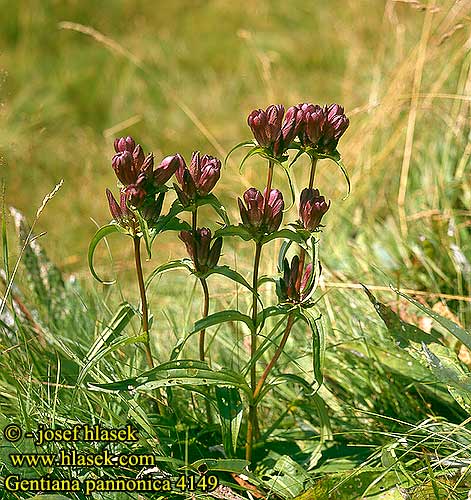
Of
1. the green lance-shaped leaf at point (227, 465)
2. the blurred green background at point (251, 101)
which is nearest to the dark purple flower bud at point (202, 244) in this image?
the green lance-shaped leaf at point (227, 465)

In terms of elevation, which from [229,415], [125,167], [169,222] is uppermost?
[125,167]

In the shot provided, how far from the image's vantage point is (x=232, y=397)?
4.76 ft

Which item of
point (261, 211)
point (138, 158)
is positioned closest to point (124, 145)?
point (138, 158)

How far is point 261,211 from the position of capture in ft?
4.36

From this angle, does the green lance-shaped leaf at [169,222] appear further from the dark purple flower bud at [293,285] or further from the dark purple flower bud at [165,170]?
the dark purple flower bud at [293,285]

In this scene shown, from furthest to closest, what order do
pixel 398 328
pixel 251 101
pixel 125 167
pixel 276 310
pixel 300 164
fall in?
pixel 251 101, pixel 300 164, pixel 398 328, pixel 276 310, pixel 125 167

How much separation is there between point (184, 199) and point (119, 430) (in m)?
0.45

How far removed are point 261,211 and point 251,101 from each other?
3.50m

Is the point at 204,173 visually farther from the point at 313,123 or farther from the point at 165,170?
the point at 313,123

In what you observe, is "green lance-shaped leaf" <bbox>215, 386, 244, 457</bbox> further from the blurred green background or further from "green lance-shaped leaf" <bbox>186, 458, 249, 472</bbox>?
the blurred green background

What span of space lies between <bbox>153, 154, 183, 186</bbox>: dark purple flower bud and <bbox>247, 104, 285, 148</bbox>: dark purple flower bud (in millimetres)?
140

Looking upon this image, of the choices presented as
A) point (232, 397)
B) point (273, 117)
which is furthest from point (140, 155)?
point (232, 397)

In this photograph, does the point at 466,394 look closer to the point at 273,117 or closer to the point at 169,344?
the point at 273,117

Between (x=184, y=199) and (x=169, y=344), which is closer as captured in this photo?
(x=184, y=199)
